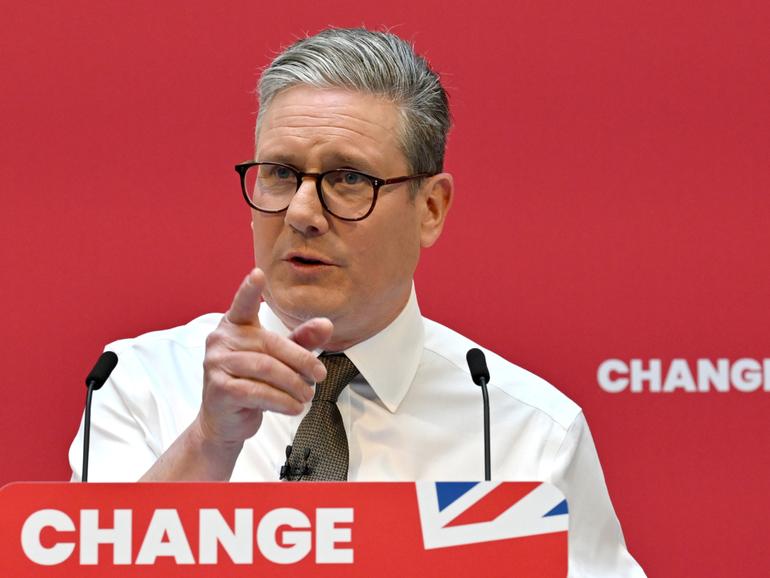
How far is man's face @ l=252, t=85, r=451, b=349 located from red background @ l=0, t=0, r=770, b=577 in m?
0.50

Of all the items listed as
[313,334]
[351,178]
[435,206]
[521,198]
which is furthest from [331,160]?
[521,198]

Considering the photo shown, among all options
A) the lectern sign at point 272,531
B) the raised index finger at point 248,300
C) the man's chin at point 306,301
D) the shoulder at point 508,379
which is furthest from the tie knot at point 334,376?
the lectern sign at point 272,531

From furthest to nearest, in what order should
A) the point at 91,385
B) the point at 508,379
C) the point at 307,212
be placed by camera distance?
the point at 508,379 → the point at 307,212 → the point at 91,385

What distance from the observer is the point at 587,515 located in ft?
6.26

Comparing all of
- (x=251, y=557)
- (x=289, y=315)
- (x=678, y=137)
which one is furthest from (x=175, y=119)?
(x=251, y=557)

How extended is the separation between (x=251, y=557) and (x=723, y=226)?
1.43 m

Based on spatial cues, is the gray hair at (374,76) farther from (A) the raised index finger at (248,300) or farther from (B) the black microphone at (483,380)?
(A) the raised index finger at (248,300)

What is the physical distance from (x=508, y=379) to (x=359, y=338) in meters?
0.30

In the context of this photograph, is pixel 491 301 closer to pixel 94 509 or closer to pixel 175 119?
pixel 175 119

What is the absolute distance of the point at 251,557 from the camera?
3.86ft

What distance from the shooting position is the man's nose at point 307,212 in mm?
1672

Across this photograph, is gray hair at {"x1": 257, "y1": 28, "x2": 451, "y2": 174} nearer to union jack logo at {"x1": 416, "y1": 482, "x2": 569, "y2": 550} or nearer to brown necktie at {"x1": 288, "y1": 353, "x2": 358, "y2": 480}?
brown necktie at {"x1": 288, "y1": 353, "x2": 358, "y2": 480}

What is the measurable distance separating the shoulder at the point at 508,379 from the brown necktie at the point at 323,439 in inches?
10.8

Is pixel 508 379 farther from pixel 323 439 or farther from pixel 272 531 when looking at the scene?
pixel 272 531
